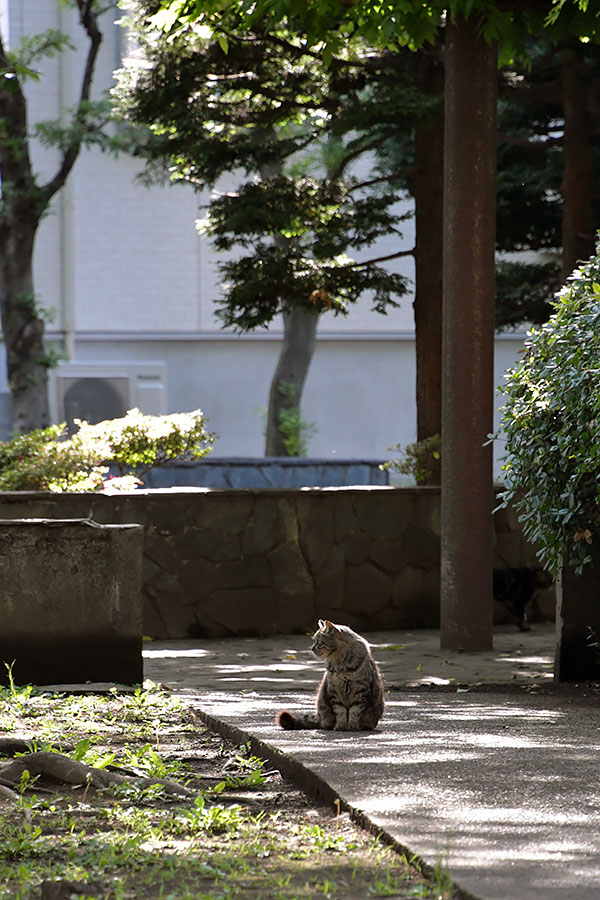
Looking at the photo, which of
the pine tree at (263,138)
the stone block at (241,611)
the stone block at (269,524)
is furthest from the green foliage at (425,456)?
the stone block at (241,611)

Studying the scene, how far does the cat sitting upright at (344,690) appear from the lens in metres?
6.50

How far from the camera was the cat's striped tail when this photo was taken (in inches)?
258

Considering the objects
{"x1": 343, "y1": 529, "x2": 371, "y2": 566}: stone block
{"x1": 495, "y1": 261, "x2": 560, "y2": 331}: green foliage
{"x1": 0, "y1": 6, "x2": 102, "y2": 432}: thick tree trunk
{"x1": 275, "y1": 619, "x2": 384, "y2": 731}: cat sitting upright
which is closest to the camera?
{"x1": 275, "y1": 619, "x2": 384, "y2": 731}: cat sitting upright

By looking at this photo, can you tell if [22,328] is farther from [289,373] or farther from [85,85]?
[289,373]

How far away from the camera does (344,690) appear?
652 cm

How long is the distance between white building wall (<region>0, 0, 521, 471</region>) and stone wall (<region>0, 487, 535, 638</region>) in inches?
667

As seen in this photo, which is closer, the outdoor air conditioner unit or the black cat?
the black cat

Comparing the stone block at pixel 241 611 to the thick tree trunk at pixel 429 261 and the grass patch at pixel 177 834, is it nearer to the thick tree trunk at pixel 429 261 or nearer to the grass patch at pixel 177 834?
the thick tree trunk at pixel 429 261

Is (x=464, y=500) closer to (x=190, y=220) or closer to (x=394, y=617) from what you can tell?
(x=394, y=617)

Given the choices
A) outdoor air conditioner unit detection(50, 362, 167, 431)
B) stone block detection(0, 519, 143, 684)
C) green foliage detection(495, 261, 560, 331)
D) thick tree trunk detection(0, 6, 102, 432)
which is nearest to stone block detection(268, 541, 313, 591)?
stone block detection(0, 519, 143, 684)

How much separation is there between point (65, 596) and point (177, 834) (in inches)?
145

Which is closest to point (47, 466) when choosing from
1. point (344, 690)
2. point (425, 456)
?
point (425, 456)

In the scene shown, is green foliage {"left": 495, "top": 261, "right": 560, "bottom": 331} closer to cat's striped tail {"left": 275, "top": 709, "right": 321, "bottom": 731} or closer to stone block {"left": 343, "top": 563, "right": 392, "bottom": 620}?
stone block {"left": 343, "top": 563, "right": 392, "bottom": 620}

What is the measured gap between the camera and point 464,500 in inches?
420
